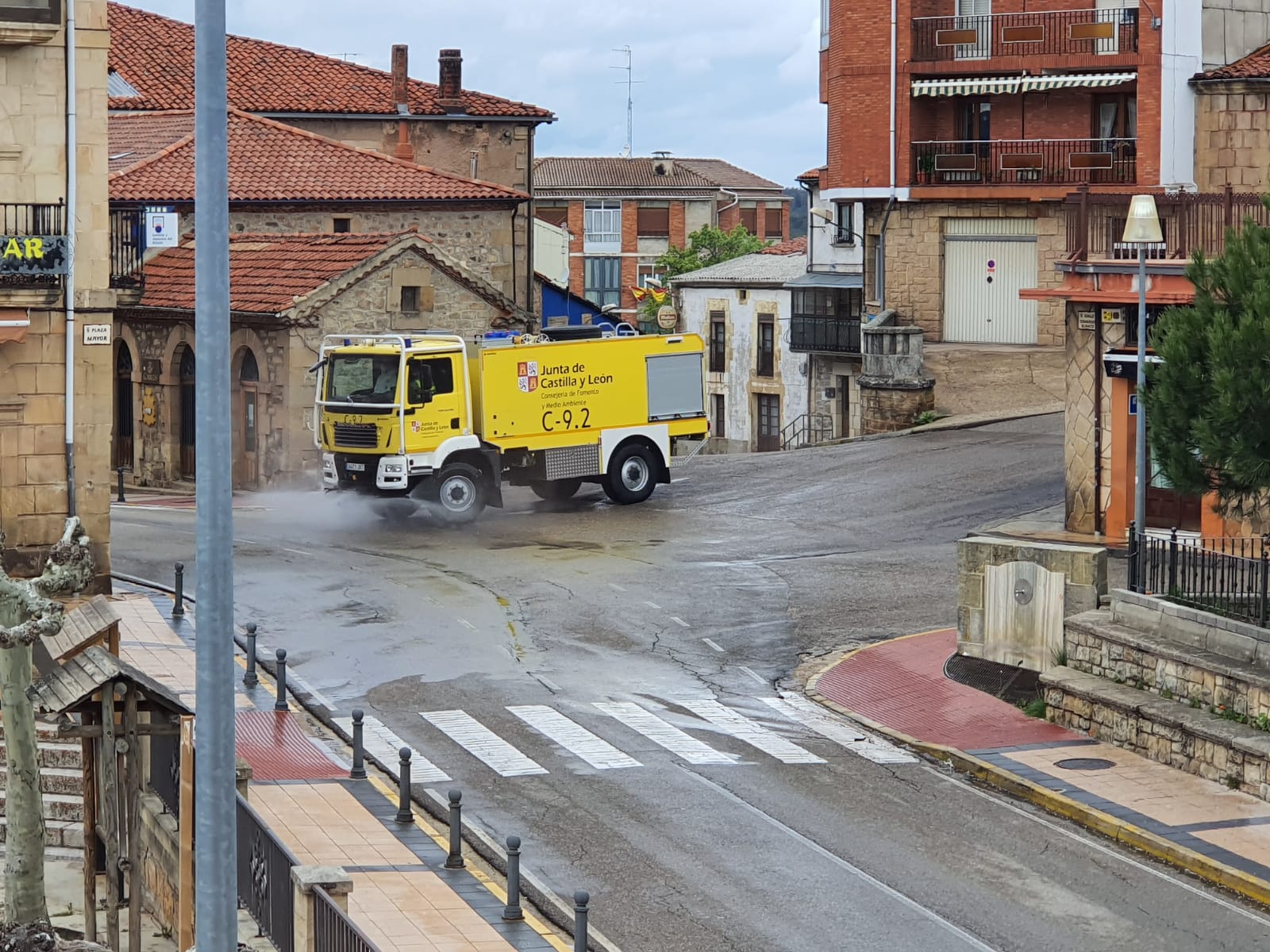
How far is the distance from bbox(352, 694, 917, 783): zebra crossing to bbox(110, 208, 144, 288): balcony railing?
1753 centimetres

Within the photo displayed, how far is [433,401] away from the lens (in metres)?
30.8

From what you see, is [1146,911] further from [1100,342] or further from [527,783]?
[1100,342]

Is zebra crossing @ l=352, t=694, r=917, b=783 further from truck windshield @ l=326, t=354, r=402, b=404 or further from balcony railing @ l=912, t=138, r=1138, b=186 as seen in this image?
balcony railing @ l=912, t=138, r=1138, b=186

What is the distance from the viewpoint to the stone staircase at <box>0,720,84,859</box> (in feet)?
56.3

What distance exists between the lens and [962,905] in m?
14.4

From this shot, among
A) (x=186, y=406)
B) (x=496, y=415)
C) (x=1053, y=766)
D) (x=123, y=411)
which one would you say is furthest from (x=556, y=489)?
(x=1053, y=766)

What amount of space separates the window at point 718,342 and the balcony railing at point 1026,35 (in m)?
20.3

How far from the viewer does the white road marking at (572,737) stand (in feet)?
59.6

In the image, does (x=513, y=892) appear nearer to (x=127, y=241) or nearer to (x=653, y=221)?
(x=127, y=241)

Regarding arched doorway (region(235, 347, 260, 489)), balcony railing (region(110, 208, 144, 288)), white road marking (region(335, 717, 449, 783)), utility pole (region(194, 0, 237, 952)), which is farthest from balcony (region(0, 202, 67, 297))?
utility pole (region(194, 0, 237, 952))

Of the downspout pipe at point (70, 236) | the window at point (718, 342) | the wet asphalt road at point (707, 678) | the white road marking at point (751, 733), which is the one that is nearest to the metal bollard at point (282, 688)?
the wet asphalt road at point (707, 678)

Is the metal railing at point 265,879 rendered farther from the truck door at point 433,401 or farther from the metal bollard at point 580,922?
the truck door at point 433,401

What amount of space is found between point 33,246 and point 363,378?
7.38 meters

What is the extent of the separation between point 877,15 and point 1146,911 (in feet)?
114
